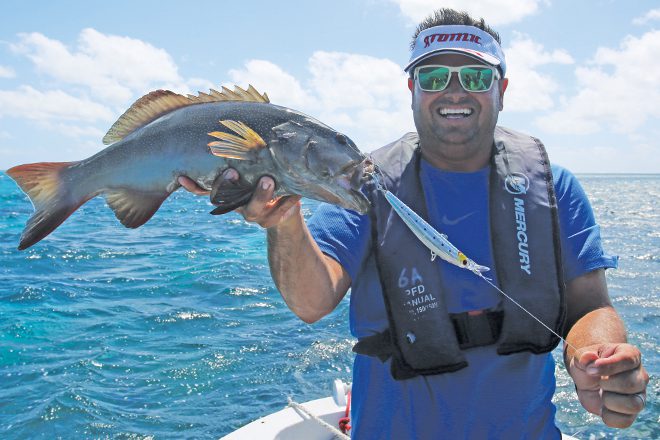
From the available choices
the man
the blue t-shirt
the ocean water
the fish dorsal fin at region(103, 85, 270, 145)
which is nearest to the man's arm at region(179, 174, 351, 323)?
the man

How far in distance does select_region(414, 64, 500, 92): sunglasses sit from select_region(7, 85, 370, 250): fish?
2.55 feet

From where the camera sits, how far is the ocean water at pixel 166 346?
6711 millimetres

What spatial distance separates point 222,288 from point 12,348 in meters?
A: 4.45

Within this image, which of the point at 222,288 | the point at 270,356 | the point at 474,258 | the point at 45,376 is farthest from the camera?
the point at 222,288

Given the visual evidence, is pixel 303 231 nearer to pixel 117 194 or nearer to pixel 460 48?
pixel 117 194

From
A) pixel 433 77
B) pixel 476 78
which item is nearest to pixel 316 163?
pixel 433 77

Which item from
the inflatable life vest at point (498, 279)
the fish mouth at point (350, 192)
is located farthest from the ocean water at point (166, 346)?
the fish mouth at point (350, 192)

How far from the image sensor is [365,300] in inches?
122

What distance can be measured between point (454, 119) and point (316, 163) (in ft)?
3.01

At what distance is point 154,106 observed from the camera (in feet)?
9.36

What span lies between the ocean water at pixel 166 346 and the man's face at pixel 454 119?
4.60 meters

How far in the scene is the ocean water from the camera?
6.71 meters

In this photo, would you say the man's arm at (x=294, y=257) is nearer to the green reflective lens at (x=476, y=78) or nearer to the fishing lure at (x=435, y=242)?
the fishing lure at (x=435, y=242)

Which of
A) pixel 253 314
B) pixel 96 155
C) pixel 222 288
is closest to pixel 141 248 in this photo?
pixel 222 288
